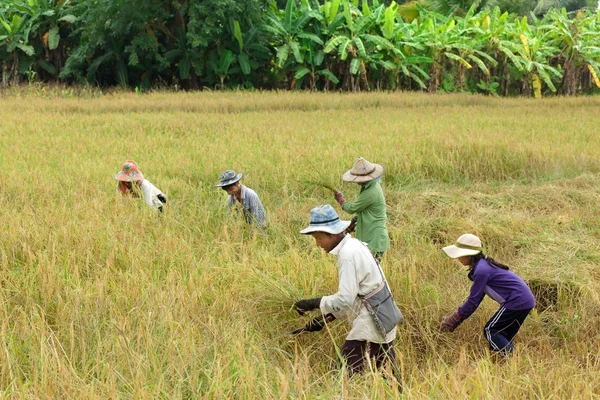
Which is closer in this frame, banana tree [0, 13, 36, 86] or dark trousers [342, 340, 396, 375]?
dark trousers [342, 340, 396, 375]

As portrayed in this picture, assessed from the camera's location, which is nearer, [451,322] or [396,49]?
[451,322]

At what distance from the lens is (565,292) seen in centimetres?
400

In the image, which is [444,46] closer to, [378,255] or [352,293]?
[378,255]

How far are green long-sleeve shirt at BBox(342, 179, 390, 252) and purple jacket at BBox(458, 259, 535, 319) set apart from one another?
1.14m

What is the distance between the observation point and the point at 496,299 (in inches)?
135

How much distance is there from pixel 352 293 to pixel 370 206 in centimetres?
163

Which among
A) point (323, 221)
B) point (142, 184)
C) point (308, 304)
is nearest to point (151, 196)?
point (142, 184)

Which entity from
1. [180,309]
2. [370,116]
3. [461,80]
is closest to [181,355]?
[180,309]

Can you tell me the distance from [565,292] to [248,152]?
4.87 m

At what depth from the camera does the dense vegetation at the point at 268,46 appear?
54.6 feet

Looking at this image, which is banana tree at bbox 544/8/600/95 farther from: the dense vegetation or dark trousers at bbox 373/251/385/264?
dark trousers at bbox 373/251/385/264

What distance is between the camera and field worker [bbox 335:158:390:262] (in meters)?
4.45

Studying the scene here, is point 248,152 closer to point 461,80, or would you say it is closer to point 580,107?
point 580,107

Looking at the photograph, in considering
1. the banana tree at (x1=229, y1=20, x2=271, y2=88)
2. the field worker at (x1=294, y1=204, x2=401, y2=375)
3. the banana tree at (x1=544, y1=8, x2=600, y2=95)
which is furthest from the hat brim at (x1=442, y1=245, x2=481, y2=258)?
the banana tree at (x1=544, y1=8, x2=600, y2=95)
